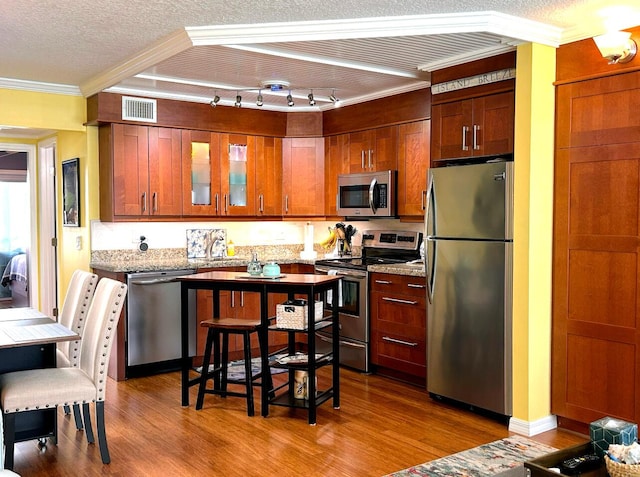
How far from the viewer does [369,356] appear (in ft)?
17.4

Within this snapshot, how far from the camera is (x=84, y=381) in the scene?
3.40 m

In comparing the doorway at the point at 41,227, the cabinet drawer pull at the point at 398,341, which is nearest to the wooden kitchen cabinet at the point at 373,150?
the cabinet drawer pull at the point at 398,341

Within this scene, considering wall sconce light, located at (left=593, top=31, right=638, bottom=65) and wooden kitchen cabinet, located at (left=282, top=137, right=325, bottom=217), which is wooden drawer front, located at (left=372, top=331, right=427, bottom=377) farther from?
wall sconce light, located at (left=593, top=31, right=638, bottom=65)

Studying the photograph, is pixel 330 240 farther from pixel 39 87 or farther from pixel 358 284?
pixel 39 87

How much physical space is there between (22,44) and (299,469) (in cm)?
317

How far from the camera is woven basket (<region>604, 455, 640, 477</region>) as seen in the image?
216cm

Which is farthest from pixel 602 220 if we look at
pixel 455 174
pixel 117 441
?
pixel 117 441

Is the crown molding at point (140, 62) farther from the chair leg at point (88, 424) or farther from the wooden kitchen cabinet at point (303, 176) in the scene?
the chair leg at point (88, 424)

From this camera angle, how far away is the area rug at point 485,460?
333 cm

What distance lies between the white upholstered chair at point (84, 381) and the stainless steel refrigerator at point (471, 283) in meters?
2.11

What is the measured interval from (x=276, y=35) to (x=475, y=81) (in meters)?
1.37

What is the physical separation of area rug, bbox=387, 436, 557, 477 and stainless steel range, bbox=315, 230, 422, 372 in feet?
5.63

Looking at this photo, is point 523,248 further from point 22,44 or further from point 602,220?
point 22,44

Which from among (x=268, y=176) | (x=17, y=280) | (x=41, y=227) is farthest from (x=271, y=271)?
(x=17, y=280)
